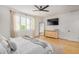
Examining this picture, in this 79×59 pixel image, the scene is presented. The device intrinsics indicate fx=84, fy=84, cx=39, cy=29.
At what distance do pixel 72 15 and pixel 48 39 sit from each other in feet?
2.73

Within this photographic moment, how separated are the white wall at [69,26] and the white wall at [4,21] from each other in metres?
0.87

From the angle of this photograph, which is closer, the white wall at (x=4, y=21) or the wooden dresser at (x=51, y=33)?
the white wall at (x=4, y=21)

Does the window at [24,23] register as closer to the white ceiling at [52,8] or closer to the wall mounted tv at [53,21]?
the white ceiling at [52,8]

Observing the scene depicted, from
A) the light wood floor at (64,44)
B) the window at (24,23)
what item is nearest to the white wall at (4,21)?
the window at (24,23)

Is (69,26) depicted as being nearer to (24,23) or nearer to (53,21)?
(53,21)

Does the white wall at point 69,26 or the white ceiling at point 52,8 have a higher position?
the white ceiling at point 52,8

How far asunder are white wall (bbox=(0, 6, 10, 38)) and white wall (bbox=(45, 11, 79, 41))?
34.1 inches

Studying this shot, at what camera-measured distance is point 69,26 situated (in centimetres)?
215

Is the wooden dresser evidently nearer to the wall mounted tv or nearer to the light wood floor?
the light wood floor

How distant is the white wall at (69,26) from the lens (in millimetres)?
2014

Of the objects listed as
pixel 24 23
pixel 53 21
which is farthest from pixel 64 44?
pixel 24 23

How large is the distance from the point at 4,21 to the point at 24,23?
38 centimetres

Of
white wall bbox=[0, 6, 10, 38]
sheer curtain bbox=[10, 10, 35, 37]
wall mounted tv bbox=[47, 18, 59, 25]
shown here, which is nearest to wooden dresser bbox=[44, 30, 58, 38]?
wall mounted tv bbox=[47, 18, 59, 25]
